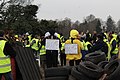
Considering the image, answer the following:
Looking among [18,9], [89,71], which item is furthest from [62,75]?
[18,9]

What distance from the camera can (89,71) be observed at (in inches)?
346

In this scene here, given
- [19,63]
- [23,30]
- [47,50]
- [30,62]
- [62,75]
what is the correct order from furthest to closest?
[23,30] < [47,50] < [30,62] < [19,63] < [62,75]

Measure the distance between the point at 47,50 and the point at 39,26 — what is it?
42722 millimetres

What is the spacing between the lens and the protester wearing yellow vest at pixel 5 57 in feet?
31.1

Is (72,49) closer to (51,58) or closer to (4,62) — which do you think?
(51,58)

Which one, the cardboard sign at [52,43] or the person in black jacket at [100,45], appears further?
the cardboard sign at [52,43]

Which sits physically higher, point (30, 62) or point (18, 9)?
point (18, 9)

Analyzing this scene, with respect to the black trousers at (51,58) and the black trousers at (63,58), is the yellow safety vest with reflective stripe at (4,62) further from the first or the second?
the black trousers at (63,58)

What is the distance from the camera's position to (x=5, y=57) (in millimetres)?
9641

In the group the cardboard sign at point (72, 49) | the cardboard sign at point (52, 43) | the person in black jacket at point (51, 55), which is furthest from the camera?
the person in black jacket at point (51, 55)

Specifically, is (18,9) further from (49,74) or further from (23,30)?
(49,74)

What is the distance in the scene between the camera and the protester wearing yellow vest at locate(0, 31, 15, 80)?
948 centimetres

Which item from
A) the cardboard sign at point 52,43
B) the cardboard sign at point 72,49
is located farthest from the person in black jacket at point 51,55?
the cardboard sign at point 72,49

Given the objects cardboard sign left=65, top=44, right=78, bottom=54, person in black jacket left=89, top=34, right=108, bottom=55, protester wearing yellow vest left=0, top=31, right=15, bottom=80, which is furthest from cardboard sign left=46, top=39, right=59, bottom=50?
protester wearing yellow vest left=0, top=31, right=15, bottom=80
